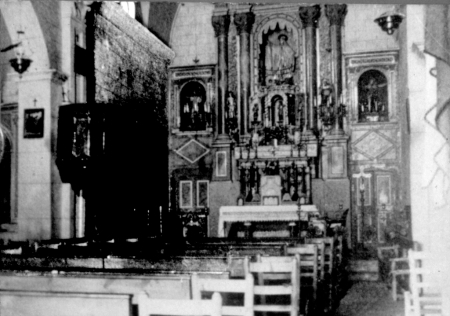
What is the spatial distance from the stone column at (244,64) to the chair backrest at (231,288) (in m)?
7.54

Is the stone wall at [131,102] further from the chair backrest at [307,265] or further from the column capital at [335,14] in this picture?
the column capital at [335,14]

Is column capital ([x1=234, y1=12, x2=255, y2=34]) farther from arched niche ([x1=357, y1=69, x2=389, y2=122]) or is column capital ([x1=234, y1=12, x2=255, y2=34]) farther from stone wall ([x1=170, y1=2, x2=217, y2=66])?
arched niche ([x1=357, y1=69, x2=389, y2=122])

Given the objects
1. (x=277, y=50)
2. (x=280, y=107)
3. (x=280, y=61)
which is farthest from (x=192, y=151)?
(x=277, y=50)

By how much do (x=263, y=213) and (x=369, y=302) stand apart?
10.6 ft

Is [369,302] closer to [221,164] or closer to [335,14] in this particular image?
[221,164]

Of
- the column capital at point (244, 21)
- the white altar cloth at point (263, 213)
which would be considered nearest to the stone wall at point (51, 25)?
the white altar cloth at point (263, 213)

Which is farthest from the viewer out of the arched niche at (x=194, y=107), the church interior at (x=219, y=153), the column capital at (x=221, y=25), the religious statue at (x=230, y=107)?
the arched niche at (x=194, y=107)

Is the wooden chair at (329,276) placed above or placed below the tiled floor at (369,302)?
above

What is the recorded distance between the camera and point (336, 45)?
9750 millimetres

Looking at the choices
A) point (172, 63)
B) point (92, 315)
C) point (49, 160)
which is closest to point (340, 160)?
point (172, 63)

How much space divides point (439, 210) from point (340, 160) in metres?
5.37

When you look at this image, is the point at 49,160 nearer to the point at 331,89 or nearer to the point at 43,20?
the point at 43,20

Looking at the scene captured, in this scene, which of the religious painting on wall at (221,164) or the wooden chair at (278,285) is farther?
the religious painting on wall at (221,164)

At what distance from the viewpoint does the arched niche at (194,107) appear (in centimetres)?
1018
